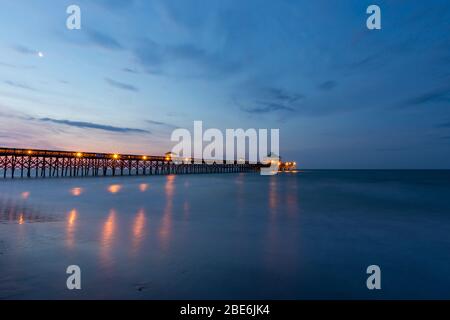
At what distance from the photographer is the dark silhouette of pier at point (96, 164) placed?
1567 inches

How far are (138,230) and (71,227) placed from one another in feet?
7.59

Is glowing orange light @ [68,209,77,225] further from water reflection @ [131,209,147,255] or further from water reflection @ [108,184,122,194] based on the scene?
water reflection @ [108,184,122,194]

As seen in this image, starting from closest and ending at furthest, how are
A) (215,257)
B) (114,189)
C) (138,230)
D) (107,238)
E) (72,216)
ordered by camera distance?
(215,257) → (107,238) → (138,230) → (72,216) → (114,189)

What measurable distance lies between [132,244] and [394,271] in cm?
643

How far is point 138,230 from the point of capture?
8828 millimetres

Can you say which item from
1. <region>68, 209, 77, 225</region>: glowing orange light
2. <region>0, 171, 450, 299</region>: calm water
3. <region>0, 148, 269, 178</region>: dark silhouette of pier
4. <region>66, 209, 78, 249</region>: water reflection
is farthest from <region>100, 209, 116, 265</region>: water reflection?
<region>0, 148, 269, 178</region>: dark silhouette of pier

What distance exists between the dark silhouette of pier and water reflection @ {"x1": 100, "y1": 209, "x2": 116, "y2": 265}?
34093mm

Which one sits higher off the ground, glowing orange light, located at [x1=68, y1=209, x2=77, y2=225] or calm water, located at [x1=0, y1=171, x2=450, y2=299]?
glowing orange light, located at [x1=68, y1=209, x2=77, y2=225]

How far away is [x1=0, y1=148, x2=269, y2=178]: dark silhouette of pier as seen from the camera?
39812mm

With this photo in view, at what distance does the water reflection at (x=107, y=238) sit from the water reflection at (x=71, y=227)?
0.79m

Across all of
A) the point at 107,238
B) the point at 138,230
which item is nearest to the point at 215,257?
the point at 107,238

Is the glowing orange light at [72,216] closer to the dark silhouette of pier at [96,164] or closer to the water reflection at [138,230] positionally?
the water reflection at [138,230]

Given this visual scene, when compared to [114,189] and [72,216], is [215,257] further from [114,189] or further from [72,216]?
[114,189]

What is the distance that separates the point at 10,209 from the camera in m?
11.8
